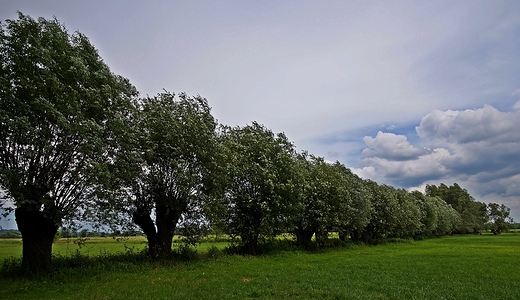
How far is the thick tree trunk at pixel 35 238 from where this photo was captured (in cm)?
1761

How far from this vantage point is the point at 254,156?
32469 mm

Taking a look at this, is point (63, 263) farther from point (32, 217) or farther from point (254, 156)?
point (254, 156)

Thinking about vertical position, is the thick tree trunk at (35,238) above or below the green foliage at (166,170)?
below

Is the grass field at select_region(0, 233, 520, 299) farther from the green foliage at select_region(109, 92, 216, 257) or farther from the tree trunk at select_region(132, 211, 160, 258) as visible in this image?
the green foliage at select_region(109, 92, 216, 257)

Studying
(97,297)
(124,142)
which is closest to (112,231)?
(124,142)

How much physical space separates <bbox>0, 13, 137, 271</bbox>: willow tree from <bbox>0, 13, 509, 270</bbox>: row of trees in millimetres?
61

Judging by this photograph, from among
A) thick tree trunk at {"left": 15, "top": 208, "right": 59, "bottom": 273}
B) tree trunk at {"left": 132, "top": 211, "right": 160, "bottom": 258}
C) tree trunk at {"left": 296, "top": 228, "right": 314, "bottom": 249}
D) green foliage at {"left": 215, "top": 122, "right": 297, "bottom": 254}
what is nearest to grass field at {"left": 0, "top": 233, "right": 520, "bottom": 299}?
thick tree trunk at {"left": 15, "top": 208, "right": 59, "bottom": 273}

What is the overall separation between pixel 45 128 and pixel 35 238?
23.4ft

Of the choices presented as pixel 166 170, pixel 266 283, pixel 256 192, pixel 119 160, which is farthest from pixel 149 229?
pixel 266 283

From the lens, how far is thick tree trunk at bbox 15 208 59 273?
57.8 feet

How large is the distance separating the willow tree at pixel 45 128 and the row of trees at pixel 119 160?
0.06 meters

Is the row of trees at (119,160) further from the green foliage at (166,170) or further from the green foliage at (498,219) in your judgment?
the green foliage at (498,219)

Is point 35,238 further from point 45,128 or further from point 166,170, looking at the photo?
point 166,170

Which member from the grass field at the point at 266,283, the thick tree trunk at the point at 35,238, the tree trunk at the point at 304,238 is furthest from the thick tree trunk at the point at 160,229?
the tree trunk at the point at 304,238
